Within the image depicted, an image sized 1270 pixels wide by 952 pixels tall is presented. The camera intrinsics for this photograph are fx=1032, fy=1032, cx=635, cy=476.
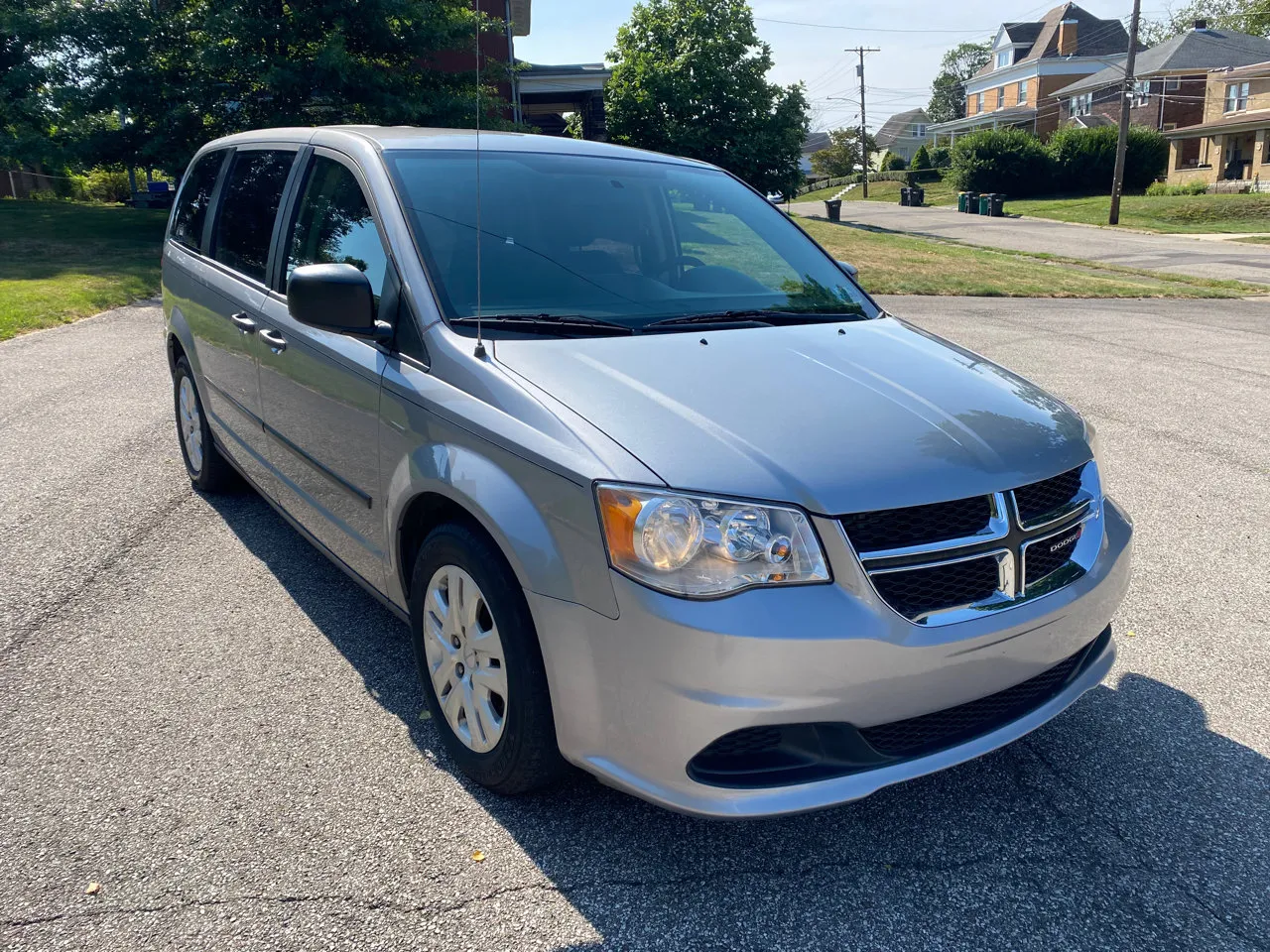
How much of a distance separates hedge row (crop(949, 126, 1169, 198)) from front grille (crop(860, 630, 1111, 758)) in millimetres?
56426

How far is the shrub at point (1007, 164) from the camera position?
53.7 m

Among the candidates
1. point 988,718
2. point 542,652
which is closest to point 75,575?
point 542,652

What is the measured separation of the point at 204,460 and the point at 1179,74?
226 ft

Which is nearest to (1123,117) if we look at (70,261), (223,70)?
(223,70)

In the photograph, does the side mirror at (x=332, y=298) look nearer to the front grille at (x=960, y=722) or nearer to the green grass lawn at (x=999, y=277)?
the front grille at (x=960, y=722)

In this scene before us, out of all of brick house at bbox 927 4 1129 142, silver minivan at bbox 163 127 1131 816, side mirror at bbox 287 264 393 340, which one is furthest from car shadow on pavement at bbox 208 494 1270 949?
brick house at bbox 927 4 1129 142

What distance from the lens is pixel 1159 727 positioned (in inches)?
132

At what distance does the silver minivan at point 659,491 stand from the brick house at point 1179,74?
65.4m

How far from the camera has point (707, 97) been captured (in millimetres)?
39562

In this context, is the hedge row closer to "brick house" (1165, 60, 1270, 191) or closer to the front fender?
"brick house" (1165, 60, 1270, 191)

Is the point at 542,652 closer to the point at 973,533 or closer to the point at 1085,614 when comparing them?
the point at 973,533

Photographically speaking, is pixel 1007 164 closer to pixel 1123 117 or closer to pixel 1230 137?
pixel 1230 137

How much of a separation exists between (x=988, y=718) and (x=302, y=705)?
2190 mm

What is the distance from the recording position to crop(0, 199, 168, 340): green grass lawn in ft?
40.6
